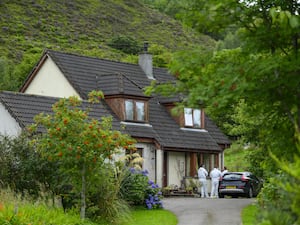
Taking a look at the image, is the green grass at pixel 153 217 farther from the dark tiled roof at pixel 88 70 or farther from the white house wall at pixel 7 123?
the dark tiled roof at pixel 88 70

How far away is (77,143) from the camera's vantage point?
2194 centimetres

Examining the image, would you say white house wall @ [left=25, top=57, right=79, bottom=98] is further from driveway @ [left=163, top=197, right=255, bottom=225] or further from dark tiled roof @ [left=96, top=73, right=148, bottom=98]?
driveway @ [left=163, top=197, right=255, bottom=225]

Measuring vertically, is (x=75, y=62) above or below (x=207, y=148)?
above

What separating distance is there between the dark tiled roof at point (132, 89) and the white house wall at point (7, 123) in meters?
7.05

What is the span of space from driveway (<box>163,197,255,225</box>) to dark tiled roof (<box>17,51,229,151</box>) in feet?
24.2

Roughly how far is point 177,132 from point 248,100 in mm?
30185

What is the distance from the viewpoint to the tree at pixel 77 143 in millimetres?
21875

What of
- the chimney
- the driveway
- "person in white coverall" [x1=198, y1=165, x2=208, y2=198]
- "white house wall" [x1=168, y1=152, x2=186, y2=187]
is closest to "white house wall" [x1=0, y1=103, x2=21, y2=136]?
the driveway

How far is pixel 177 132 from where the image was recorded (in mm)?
43062

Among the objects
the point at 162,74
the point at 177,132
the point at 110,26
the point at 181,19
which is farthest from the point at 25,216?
the point at 110,26

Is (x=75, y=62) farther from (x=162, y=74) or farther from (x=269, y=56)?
(x=269, y=56)

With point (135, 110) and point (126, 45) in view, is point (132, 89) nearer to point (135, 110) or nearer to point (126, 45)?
point (135, 110)

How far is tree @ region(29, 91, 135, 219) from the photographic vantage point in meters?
21.9

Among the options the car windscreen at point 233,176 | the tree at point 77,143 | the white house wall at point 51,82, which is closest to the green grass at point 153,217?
the tree at point 77,143
